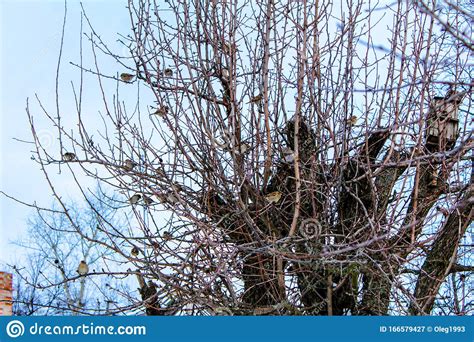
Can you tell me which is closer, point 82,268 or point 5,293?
point 82,268

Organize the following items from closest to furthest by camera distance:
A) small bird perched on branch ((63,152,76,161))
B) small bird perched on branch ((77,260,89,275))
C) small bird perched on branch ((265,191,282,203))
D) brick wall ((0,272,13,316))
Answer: small bird perched on branch ((265,191,282,203)) < small bird perched on branch ((77,260,89,275)) < small bird perched on branch ((63,152,76,161)) < brick wall ((0,272,13,316))

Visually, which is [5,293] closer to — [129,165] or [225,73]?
[129,165]

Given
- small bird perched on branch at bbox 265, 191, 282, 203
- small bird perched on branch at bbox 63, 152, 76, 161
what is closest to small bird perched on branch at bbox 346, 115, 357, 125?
small bird perched on branch at bbox 265, 191, 282, 203

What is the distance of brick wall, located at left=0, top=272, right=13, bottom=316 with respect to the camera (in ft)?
20.3

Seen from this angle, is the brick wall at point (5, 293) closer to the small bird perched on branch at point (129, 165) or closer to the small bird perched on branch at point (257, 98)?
the small bird perched on branch at point (129, 165)

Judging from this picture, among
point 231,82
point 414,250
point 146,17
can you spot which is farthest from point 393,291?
point 146,17

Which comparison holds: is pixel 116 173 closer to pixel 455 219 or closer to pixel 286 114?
pixel 286 114

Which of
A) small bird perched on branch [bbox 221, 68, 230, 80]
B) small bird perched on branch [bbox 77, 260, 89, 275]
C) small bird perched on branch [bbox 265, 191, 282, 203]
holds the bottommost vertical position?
small bird perched on branch [bbox 77, 260, 89, 275]

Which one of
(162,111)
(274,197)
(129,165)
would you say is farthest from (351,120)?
(129,165)

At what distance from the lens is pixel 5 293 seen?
6523 mm

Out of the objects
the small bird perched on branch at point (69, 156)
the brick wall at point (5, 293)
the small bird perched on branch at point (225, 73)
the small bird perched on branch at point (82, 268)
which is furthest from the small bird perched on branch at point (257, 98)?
the brick wall at point (5, 293)

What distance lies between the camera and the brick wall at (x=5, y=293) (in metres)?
6.18

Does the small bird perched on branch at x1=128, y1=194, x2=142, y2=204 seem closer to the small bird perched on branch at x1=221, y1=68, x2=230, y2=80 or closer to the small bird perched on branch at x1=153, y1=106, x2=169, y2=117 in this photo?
the small bird perched on branch at x1=153, y1=106, x2=169, y2=117

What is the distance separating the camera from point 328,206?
5.74m
